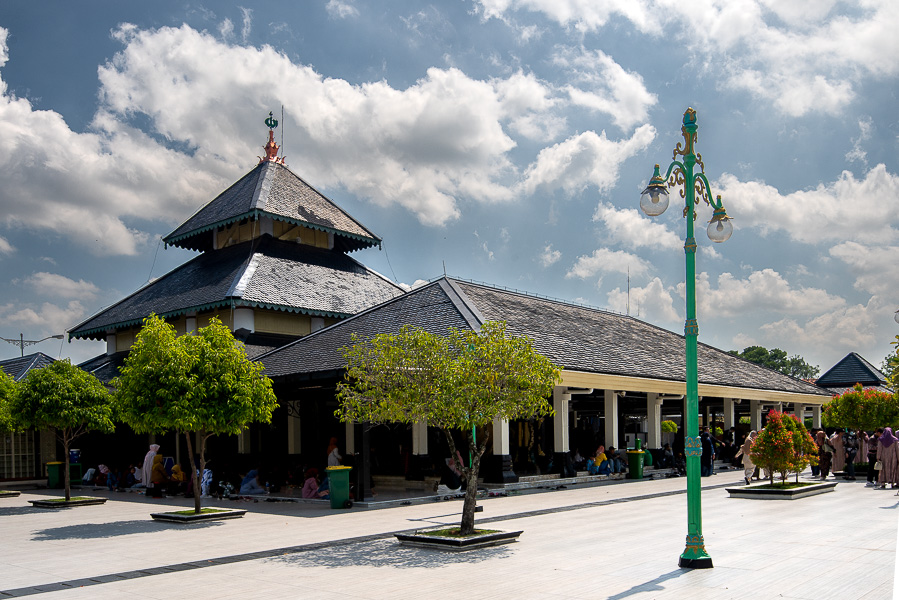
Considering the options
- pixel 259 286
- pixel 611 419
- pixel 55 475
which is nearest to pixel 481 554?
pixel 611 419

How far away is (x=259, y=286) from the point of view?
28.5 meters

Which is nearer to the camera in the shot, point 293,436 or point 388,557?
point 388,557

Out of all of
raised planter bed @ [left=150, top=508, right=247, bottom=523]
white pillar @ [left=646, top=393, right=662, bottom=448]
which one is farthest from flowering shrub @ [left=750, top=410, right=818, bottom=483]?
raised planter bed @ [left=150, top=508, right=247, bottom=523]

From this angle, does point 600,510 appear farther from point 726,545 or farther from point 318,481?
point 318,481

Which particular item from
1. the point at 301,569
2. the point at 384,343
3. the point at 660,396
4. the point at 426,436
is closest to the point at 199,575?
the point at 301,569

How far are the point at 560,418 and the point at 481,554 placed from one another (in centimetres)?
1284

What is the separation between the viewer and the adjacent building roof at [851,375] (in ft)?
169

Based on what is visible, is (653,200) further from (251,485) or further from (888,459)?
(251,485)

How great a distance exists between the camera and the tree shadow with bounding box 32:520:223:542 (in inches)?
597

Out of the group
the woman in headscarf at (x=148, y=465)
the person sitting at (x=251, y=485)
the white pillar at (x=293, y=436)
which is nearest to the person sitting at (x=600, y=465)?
the white pillar at (x=293, y=436)

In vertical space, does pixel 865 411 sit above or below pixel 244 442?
above

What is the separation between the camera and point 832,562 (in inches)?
418

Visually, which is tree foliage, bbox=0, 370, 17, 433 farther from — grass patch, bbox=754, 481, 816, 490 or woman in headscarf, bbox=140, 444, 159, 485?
grass patch, bbox=754, 481, 816, 490

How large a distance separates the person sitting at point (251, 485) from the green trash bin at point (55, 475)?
9.32 metres
